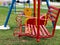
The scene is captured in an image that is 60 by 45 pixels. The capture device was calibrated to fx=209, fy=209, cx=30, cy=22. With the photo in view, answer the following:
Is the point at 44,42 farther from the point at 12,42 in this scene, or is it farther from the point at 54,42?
the point at 12,42

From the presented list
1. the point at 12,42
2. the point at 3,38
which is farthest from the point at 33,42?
the point at 3,38

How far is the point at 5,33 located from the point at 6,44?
135 cm

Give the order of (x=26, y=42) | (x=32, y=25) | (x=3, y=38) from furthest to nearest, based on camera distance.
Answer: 1. (x=32, y=25)
2. (x=3, y=38)
3. (x=26, y=42)

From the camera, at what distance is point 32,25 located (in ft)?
21.1

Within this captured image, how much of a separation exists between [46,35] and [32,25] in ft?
4.36

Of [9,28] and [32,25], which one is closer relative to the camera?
[32,25]

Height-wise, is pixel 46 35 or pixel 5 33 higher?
pixel 46 35

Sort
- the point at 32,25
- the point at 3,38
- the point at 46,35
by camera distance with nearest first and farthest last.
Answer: the point at 46,35 < the point at 3,38 < the point at 32,25

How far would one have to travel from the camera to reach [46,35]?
5164 mm

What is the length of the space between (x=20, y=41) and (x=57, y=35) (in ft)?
4.70

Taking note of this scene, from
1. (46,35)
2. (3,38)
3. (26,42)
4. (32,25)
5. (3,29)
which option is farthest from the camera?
(3,29)

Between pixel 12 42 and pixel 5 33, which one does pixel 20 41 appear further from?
pixel 5 33

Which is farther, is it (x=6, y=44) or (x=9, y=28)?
(x=9, y=28)

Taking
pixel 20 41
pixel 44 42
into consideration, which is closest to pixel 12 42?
pixel 20 41
